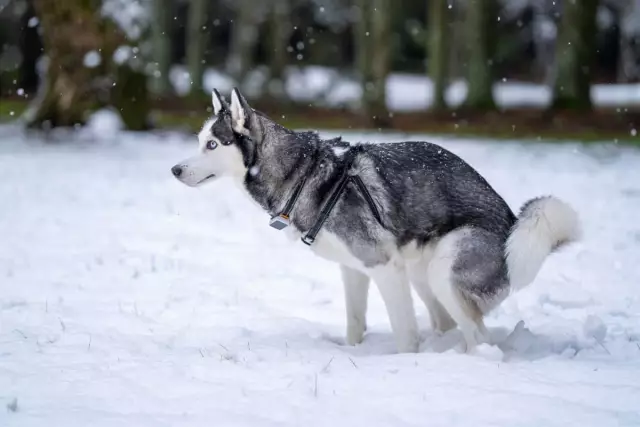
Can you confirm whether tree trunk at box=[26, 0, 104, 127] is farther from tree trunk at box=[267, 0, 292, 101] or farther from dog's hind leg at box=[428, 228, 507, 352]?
dog's hind leg at box=[428, 228, 507, 352]

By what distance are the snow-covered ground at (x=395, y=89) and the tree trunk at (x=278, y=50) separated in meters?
0.56

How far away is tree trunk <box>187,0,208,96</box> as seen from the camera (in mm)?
29367

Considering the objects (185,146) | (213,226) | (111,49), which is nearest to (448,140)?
(185,146)

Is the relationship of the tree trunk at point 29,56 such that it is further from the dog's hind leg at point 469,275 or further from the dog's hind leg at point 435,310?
the dog's hind leg at point 469,275

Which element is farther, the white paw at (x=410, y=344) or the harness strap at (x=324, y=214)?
the white paw at (x=410, y=344)

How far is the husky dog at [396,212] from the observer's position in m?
5.20

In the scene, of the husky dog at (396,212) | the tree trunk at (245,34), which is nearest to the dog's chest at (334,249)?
the husky dog at (396,212)

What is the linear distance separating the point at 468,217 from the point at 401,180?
0.52 metres

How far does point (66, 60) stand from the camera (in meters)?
16.5

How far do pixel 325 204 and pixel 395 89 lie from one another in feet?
107

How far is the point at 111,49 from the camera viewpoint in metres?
16.9

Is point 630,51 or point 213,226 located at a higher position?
point 213,226

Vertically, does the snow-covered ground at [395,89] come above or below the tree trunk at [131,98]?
below

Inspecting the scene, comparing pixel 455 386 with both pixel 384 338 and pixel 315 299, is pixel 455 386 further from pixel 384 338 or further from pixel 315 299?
pixel 315 299
